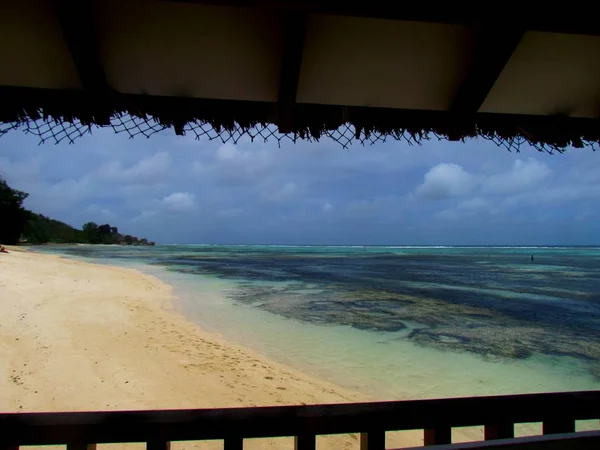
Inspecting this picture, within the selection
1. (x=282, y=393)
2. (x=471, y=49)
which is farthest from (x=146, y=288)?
(x=471, y=49)

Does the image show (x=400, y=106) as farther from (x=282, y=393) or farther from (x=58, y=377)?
(x=58, y=377)

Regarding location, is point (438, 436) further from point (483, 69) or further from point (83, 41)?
point (83, 41)

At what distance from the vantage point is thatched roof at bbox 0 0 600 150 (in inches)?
67.0

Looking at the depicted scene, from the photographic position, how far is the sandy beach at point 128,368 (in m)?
4.64

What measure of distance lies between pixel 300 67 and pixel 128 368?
564 cm

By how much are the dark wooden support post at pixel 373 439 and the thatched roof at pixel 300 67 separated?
5.49 ft

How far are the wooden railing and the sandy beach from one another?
2968 mm

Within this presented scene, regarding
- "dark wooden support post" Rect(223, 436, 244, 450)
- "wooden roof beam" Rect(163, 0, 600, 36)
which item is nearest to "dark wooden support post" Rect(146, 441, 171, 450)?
"dark wooden support post" Rect(223, 436, 244, 450)

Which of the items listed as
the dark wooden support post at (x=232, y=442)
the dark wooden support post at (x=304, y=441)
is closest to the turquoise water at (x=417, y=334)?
the dark wooden support post at (x=304, y=441)

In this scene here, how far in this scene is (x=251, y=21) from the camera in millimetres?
1812

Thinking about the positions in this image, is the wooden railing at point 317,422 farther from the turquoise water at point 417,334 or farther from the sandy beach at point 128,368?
the turquoise water at point 417,334

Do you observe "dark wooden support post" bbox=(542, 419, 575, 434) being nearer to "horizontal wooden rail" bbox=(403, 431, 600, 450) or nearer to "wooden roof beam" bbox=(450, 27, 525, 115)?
"horizontal wooden rail" bbox=(403, 431, 600, 450)

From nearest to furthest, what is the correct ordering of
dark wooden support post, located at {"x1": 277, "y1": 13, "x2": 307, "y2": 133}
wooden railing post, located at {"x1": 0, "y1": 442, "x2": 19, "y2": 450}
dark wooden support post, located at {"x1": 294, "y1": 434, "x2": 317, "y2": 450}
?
wooden railing post, located at {"x1": 0, "y1": 442, "x2": 19, "y2": 450}, dark wooden support post, located at {"x1": 294, "y1": 434, "x2": 317, "y2": 450}, dark wooden support post, located at {"x1": 277, "y1": 13, "x2": 307, "y2": 133}

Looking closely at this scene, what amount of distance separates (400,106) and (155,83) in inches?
57.8
